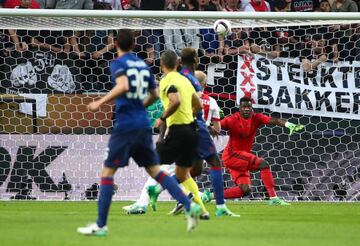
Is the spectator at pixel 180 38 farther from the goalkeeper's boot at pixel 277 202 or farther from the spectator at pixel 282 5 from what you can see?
the goalkeeper's boot at pixel 277 202

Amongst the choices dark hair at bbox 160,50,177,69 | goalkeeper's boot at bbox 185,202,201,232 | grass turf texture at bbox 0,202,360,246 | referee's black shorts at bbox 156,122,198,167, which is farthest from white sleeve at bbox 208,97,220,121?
goalkeeper's boot at bbox 185,202,201,232

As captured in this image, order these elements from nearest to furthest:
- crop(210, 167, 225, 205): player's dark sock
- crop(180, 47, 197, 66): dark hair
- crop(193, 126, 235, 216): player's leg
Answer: crop(180, 47, 197, 66): dark hair < crop(193, 126, 235, 216): player's leg < crop(210, 167, 225, 205): player's dark sock

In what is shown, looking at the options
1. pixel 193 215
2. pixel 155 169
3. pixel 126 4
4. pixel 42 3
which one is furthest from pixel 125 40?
pixel 126 4

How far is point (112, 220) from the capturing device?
12.8 m

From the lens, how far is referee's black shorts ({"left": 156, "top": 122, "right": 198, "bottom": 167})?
13.0 meters

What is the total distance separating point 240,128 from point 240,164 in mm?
587

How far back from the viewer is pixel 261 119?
1739cm

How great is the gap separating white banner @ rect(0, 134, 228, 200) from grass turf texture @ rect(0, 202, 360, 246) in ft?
5.57

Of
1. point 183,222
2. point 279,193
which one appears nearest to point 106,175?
point 183,222

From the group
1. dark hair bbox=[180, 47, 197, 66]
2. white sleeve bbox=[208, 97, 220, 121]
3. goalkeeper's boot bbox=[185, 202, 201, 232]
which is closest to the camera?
goalkeeper's boot bbox=[185, 202, 201, 232]

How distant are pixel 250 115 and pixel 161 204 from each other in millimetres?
2070

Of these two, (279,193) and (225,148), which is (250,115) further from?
(279,193)

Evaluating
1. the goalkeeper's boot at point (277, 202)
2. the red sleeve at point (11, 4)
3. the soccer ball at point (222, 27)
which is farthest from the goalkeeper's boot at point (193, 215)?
the red sleeve at point (11, 4)

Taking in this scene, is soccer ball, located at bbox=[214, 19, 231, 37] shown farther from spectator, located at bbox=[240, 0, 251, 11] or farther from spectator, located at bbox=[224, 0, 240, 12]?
spectator, located at bbox=[240, 0, 251, 11]
